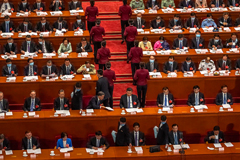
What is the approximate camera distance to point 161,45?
13289 mm

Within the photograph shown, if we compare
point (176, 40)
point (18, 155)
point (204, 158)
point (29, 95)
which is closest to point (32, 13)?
point (29, 95)

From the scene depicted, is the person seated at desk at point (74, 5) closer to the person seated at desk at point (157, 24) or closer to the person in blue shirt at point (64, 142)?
the person seated at desk at point (157, 24)

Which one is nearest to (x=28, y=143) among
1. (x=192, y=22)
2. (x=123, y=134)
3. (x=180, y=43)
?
(x=123, y=134)

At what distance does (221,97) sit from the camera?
37.7 feet

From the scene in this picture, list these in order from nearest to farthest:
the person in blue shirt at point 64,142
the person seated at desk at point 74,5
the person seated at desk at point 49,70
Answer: the person in blue shirt at point 64,142 → the person seated at desk at point 49,70 → the person seated at desk at point 74,5

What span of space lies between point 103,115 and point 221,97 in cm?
288

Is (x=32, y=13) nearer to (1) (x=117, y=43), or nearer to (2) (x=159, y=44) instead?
(1) (x=117, y=43)

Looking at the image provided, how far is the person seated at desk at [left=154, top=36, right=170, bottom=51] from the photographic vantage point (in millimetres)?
13117

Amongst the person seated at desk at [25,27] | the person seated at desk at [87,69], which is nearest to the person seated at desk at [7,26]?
the person seated at desk at [25,27]

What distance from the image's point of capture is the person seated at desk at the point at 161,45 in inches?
516

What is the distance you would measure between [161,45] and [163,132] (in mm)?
→ 3712

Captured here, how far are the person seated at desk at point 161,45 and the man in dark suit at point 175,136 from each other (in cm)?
334

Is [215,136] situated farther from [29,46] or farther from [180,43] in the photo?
[29,46]

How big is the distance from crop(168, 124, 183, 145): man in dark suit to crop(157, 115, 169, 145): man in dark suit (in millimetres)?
94
